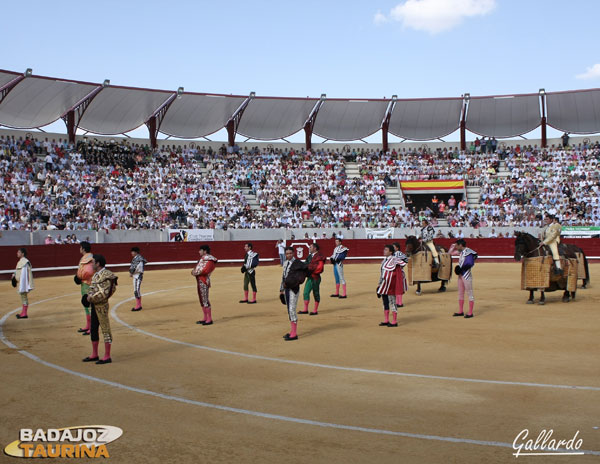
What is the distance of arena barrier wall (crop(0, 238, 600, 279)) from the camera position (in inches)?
987

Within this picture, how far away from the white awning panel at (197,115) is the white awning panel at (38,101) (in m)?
5.85

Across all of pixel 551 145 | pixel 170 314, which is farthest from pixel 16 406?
pixel 551 145

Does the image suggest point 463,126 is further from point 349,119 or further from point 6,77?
point 6,77

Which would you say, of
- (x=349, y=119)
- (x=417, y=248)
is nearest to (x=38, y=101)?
(x=349, y=119)

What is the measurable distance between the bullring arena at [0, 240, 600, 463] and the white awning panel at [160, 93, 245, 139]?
2785 centimetres

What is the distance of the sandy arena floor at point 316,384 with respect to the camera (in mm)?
5137

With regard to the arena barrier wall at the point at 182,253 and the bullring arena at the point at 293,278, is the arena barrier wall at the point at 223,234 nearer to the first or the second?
the bullring arena at the point at 293,278

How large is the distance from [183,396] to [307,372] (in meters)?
1.73

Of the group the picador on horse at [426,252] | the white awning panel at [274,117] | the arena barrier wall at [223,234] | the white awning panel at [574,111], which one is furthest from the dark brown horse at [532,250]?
the white awning panel at [574,111]

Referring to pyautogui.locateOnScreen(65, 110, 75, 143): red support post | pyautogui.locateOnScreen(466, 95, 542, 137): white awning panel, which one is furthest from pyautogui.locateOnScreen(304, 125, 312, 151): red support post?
pyautogui.locateOnScreen(65, 110, 75, 143): red support post

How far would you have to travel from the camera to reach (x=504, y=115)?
42656 millimetres

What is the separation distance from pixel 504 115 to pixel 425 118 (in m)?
5.30

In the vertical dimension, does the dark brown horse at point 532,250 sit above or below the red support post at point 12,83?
below

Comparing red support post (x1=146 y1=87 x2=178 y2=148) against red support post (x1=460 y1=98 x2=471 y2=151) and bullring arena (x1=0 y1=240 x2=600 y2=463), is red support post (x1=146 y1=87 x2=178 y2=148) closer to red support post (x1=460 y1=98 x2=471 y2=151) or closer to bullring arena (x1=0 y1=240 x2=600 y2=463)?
red support post (x1=460 y1=98 x2=471 y2=151)
